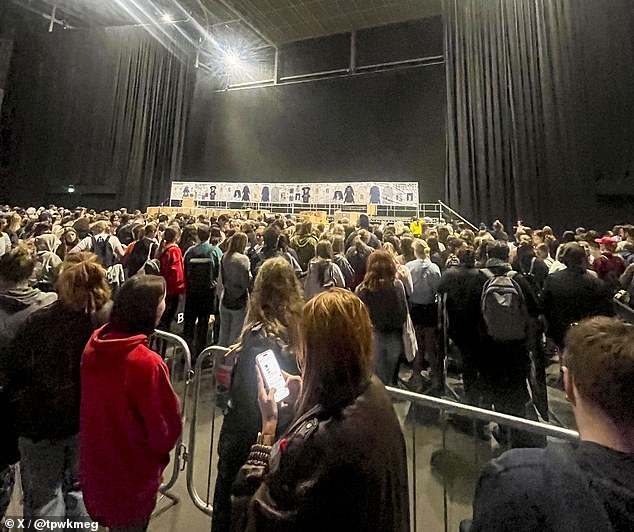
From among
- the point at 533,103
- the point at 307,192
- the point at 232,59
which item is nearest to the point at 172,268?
the point at 307,192

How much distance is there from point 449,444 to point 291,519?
2476 millimetres

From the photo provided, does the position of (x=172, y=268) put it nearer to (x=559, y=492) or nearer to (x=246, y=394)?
(x=246, y=394)

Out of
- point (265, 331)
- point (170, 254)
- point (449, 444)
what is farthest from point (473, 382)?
point (170, 254)

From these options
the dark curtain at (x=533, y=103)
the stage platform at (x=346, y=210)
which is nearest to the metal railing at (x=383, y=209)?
the stage platform at (x=346, y=210)

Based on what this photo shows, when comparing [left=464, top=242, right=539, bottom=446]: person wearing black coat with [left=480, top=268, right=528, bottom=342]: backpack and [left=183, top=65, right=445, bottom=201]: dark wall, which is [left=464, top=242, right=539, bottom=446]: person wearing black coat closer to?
[left=480, top=268, right=528, bottom=342]: backpack

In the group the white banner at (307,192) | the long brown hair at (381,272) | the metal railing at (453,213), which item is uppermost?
the white banner at (307,192)

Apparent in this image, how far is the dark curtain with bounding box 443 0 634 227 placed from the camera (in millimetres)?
8711

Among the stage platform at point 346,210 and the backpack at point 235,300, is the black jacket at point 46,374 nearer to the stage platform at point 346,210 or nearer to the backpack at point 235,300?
the backpack at point 235,300

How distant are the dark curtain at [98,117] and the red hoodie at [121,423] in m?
14.7

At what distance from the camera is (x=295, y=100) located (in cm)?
1382

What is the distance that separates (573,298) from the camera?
9.28 feet

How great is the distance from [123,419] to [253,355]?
1.64 feet

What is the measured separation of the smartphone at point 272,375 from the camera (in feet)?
3.93

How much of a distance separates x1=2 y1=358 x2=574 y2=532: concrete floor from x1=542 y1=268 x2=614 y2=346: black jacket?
92 cm
